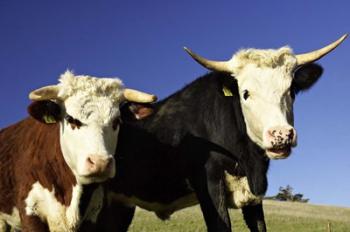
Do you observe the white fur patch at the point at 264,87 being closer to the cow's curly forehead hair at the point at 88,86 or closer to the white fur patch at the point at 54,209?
the cow's curly forehead hair at the point at 88,86

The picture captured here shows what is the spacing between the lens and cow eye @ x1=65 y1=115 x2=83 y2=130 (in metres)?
6.50

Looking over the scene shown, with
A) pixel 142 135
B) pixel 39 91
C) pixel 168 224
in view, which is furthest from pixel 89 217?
pixel 168 224

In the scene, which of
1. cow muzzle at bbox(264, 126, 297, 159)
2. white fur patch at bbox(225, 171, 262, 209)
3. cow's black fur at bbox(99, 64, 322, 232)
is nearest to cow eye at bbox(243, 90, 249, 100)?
cow's black fur at bbox(99, 64, 322, 232)

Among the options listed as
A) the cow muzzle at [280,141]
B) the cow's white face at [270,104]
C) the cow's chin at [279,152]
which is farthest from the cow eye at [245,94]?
the cow's chin at [279,152]

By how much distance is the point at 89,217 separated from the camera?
23.3 feet

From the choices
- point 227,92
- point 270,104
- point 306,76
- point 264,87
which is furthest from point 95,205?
point 306,76

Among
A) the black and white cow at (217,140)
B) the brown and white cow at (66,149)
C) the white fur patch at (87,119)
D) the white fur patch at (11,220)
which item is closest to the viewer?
the white fur patch at (87,119)

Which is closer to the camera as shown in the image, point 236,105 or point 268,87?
point 268,87

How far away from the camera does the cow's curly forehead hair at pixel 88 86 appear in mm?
6777

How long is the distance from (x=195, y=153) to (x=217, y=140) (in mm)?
391

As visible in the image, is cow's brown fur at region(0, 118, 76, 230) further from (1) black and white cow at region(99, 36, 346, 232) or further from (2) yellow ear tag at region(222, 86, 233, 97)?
(2) yellow ear tag at region(222, 86, 233, 97)

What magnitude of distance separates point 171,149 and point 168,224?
1486cm

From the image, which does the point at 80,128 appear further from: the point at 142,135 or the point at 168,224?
the point at 168,224

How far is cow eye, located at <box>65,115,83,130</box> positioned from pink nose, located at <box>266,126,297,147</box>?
8.53ft
